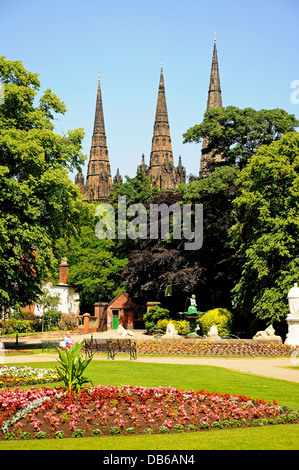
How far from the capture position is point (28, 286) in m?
30.9

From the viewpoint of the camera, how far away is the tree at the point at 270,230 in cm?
3216

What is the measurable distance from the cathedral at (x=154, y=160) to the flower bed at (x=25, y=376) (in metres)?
90.2

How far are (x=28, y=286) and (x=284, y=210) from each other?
14.3m

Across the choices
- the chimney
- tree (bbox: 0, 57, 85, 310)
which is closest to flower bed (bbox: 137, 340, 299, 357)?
tree (bbox: 0, 57, 85, 310)

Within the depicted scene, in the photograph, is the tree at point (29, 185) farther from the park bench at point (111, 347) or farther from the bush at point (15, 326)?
the bush at point (15, 326)

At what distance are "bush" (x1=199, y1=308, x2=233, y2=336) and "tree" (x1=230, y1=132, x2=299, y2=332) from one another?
1.33m

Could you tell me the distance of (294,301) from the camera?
96.2 feet

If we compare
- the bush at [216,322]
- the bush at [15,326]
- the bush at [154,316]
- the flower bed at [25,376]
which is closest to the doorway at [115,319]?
the bush at [15,326]

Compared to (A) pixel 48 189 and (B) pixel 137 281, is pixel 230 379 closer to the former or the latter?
(A) pixel 48 189

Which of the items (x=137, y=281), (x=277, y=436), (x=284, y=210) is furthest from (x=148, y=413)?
(x=137, y=281)

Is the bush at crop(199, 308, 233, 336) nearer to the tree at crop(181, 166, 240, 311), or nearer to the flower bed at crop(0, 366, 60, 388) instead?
the tree at crop(181, 166, 240, 311)

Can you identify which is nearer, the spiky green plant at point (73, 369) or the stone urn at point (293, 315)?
the spiky green plant at point (73, 369)

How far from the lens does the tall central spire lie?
11281 cm

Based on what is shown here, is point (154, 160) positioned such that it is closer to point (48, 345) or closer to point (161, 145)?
point (161, 145)
